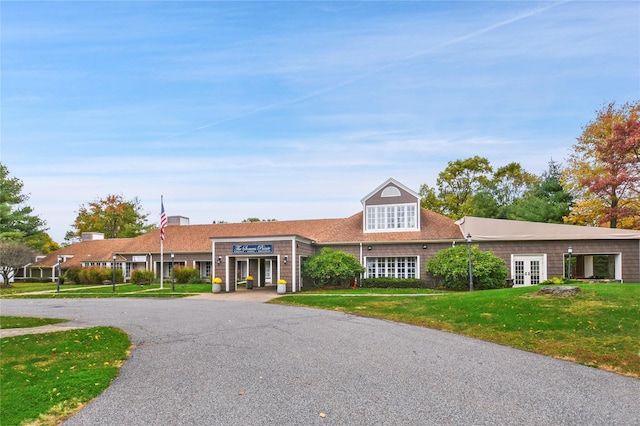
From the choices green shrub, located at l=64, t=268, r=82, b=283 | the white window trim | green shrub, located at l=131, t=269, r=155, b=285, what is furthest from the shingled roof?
green shrub, located at l=131, t=269, r=155, b=285

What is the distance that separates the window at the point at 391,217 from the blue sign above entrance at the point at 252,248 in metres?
6.95

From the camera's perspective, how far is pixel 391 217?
86.9 feet

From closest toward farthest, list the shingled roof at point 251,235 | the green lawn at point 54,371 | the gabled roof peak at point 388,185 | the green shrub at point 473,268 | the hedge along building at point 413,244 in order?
1. the green lawn at point 54,371
2. the green shrub at point 473,268
3. the hedge along building at point 413,244
4. the shingled roof at point 251,235
5. the gabled roof peak at point 388,185

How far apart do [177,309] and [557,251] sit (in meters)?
19.7

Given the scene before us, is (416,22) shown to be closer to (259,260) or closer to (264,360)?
(264,360)

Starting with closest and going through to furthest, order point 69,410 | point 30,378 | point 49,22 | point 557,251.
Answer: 1. point 69,410
2. point 30,378
3. point 49,22
4. point 557,251

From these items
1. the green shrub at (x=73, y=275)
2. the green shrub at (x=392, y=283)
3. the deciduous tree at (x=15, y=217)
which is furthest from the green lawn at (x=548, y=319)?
the deciduous tree at (x=15, y=217)

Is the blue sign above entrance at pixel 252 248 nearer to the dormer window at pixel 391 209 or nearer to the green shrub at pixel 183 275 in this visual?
the dormer window at pixel 391 209

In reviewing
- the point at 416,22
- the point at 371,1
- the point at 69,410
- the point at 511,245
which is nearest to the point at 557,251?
the point at 511,245

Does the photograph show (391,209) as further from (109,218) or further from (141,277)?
(109,218)

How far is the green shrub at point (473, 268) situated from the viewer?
21.6 m

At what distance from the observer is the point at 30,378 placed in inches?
250

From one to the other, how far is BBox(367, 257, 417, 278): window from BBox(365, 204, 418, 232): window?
6.55 ft

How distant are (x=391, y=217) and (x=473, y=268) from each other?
6529 millimetres
